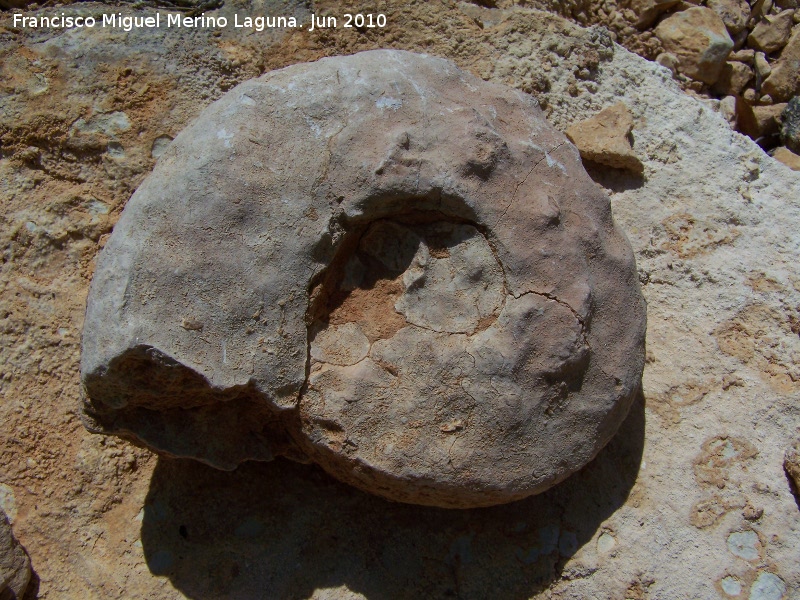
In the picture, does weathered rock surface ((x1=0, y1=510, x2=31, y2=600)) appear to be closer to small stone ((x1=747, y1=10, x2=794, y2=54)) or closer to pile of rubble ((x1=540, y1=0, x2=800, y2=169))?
pile of rubble ((x1=540, y1=0, x2=800, y2=169))

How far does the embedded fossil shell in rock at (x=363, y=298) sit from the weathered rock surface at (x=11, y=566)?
40cm

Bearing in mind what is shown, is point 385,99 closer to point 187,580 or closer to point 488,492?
point 488,492

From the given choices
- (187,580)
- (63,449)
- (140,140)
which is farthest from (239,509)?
(140,140)

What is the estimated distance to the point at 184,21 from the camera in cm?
238

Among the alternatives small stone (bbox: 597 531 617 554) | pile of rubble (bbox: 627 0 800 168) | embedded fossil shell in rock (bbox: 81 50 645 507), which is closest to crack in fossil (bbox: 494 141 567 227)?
embedded fossil shell in rock (bbox: 81 50 645 507)

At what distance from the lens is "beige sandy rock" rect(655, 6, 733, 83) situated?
2.92 m

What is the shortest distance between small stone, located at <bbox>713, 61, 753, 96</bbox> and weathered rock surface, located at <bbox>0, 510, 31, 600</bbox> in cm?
284

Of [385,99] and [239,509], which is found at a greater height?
[385,99]

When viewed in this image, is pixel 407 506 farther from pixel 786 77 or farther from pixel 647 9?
pixel 786 77

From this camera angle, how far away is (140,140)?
90.1 inches

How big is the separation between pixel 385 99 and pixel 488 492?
941 millimetres

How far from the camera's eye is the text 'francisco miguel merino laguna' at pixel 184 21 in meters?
2.34

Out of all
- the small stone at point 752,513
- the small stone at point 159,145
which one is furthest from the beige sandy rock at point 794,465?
the small stone at point 159,145

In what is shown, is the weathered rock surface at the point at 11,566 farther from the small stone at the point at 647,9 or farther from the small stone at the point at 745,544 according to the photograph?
the small stone at the point at 647,9
